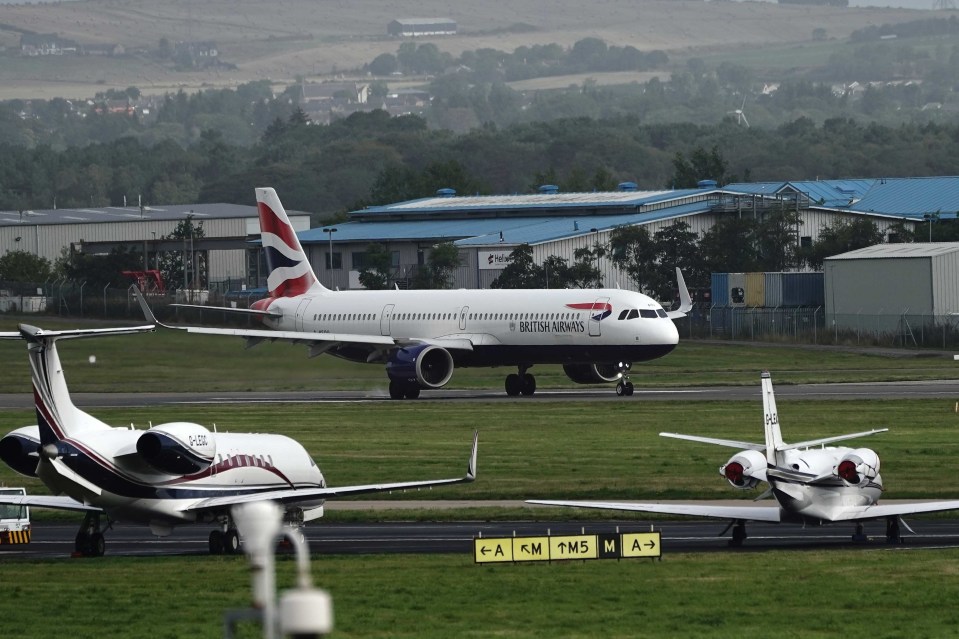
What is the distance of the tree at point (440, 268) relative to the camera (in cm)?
13488

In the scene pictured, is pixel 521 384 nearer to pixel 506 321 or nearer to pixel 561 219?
pixel 506 321

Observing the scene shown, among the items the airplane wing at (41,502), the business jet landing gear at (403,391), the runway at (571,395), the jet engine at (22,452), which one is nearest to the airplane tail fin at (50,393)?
the jet engine at (22,452)

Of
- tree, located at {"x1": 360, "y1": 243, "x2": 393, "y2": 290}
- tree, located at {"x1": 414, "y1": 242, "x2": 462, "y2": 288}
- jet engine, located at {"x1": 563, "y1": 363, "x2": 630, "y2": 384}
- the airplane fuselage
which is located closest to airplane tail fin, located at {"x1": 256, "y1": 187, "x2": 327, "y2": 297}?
the airplane fuselage

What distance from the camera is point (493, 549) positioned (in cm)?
3459

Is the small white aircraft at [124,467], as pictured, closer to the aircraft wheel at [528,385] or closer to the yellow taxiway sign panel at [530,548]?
the yellow taxiway sign panel at [530,548]

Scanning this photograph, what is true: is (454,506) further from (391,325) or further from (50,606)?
(391,325)

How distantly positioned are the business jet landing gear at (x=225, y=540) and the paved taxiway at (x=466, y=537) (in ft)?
2.86

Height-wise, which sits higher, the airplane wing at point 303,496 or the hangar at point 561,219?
the hangar at point 561,219

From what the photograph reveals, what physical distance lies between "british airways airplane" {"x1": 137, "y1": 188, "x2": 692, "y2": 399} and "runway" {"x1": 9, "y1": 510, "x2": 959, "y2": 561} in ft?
113

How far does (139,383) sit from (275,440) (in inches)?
2149

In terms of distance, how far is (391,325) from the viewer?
277 feet

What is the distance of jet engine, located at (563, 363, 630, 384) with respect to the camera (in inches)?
3243

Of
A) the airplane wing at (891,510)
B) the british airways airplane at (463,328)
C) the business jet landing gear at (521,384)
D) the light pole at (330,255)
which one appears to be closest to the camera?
the airplane wing at (891,510)

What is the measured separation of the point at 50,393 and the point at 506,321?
45056 mm
